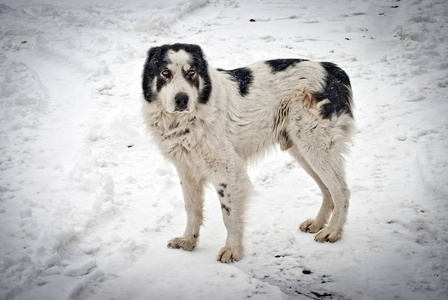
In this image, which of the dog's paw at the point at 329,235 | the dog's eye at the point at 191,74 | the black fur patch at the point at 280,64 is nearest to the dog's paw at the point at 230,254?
the dog's paw at the point at 329,235

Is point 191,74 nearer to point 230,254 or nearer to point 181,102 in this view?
point 181,102

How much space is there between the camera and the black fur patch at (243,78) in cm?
391

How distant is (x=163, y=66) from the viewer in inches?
133

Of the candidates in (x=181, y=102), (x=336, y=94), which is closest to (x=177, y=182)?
(x=181, y=102)

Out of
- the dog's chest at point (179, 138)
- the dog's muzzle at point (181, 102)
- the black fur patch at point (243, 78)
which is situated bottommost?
the dog's chest at point (179, 138)

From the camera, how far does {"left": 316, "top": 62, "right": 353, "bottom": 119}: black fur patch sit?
378 centimetres

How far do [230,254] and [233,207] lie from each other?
1.59 ft

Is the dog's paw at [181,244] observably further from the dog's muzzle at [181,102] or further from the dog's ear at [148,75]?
the dog's ear at [148,75]

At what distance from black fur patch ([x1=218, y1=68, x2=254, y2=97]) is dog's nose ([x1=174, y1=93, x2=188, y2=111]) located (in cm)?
91

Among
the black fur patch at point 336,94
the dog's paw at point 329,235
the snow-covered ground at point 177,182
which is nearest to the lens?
the snow-covered ground at point 177,182

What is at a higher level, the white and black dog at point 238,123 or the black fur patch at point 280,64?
the black fur patch at point 280,64

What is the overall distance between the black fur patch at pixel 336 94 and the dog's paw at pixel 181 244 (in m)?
2.09

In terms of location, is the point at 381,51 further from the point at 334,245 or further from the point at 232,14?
the point at 334,245

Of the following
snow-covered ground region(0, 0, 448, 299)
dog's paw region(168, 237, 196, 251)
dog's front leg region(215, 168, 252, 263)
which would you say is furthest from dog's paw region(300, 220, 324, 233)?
dog's paw region(168, 237, 196, 251)
